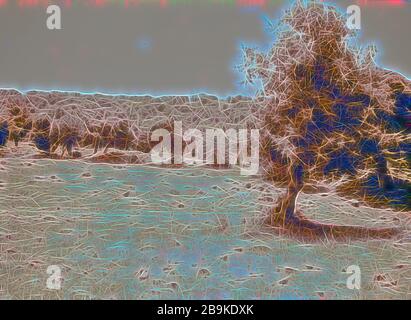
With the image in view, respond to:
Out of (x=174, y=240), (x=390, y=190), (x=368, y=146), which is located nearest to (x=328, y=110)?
(x=368, y=146)

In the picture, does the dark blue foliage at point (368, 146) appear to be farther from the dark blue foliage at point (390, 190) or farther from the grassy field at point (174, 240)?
the grassy field at point (174, 240)

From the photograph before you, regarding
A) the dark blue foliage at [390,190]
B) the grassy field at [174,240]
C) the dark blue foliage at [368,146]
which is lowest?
the grassy field at [174,240]

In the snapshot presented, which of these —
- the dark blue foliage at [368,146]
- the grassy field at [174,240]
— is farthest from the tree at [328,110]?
the grassy field at [174,240]

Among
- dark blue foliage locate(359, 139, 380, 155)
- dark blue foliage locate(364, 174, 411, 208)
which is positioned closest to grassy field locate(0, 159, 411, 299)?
dark blue foliage locate(364, 174, 411, 208)

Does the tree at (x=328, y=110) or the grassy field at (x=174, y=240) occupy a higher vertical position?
the tree at (x=328, y=110)

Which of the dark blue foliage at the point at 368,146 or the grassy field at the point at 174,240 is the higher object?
the dark blue foliage at the point at 368,146

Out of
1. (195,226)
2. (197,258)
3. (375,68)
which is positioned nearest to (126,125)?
(195,226)

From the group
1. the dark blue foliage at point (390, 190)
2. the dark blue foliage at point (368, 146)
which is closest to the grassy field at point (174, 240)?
the dark blue foliage at point (390, 190)

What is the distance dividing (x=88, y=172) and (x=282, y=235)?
1221mm

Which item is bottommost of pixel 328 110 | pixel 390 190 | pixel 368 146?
pixel 390 190

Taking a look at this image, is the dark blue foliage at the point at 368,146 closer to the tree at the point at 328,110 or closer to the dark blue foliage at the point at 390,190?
the tree at the point at 328,110

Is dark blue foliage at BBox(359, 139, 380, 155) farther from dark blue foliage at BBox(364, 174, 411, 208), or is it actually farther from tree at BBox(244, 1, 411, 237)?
dark blue foliage at BBox(364, 174, 411, 208)

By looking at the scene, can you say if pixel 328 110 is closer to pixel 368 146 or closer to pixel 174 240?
pixel 368 146

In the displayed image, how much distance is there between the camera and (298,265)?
2.59 m
